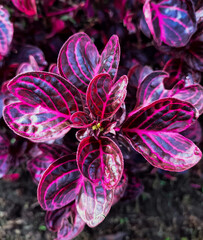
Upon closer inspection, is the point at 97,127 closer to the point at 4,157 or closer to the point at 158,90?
the point at 158,90

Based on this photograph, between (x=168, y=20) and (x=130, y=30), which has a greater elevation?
(x=168, y=20)

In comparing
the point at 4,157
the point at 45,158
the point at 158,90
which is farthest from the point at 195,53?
the point at 4,157

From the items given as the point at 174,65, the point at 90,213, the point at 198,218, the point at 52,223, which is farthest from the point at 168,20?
the point at 198,218

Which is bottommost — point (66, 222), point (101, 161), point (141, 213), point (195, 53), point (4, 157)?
point (141, 213)

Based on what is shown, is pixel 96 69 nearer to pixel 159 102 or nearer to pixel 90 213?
pixel 159 102

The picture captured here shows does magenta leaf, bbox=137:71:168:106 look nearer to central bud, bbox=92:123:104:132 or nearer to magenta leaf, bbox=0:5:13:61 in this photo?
central bud, bbox=92:123:104:132

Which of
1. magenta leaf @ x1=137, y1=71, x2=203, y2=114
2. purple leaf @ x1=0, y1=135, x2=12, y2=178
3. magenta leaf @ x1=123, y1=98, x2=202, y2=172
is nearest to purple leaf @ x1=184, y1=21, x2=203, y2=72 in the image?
magenta leaf @ x1=137, y1=71, x2=203, y2=114
